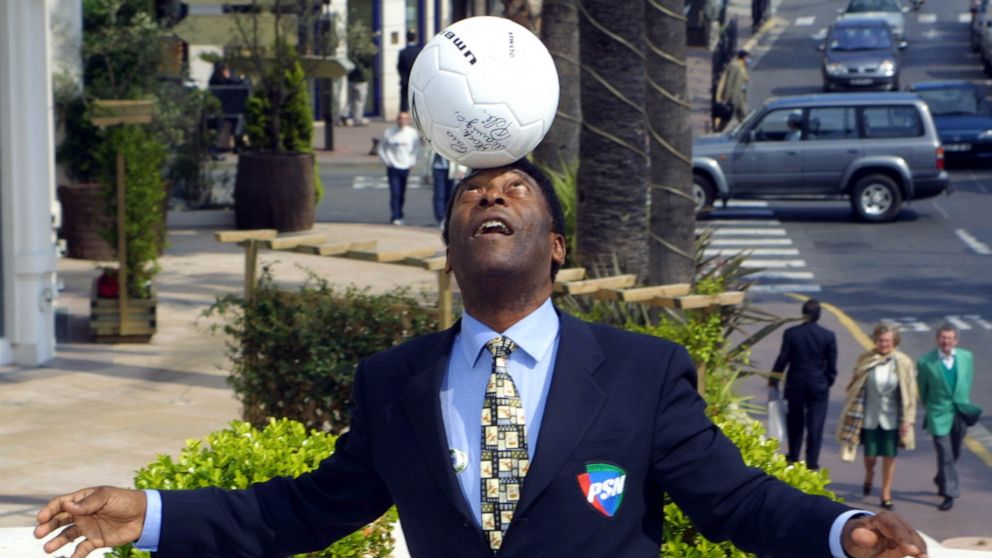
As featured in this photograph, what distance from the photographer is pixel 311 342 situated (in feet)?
27.6

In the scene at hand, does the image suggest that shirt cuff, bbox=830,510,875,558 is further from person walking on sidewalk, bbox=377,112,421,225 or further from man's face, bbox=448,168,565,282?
person walking on sidewalk, bbox=377,112,421,225

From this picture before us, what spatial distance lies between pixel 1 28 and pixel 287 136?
8.62m

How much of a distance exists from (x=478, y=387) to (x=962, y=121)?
86.2ft

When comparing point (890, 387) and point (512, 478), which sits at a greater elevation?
point (512, 478)

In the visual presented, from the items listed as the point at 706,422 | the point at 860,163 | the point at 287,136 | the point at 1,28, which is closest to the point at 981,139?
the point at 860,163

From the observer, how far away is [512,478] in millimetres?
2861

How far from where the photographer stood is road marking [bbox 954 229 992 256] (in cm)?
2034

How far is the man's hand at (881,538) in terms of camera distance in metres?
2.39

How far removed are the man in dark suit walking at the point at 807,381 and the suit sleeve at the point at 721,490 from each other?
312 inches

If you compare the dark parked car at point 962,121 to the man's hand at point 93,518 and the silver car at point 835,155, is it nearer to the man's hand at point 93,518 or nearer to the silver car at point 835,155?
the silver car at point 835,155

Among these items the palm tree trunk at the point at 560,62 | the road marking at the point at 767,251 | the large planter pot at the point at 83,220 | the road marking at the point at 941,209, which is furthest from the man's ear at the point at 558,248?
the road marking at the point at 941,209

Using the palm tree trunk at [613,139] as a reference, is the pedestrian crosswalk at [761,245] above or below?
below

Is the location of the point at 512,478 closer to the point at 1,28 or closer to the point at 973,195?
the point at 1,28

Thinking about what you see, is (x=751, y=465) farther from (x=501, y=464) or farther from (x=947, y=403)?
(x=947, y=403)
